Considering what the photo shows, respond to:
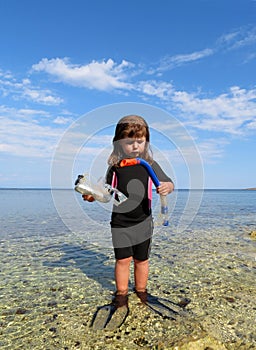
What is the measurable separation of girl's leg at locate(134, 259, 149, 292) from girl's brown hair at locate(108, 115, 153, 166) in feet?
5.11

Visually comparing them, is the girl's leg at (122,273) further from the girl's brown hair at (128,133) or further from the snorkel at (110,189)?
the girl's brown hair at (128,133)

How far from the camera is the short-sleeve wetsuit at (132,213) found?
418 cm

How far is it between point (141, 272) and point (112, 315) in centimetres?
79

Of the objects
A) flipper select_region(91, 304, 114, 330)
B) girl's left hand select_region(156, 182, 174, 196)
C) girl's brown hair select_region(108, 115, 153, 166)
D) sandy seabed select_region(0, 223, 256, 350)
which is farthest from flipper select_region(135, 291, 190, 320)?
girl's brown hair select_region(108, 115, 153, 166)

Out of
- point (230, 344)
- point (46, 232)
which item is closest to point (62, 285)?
point (230, 344)

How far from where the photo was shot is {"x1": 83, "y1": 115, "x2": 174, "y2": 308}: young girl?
4180mm

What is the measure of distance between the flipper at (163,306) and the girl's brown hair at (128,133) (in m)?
2.13

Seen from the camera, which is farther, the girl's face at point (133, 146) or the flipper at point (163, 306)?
the girl's face at point (133, 146)

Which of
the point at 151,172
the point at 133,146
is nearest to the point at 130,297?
the point at 151,172

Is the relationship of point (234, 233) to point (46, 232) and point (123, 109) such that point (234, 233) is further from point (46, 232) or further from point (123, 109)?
point (123, 109)

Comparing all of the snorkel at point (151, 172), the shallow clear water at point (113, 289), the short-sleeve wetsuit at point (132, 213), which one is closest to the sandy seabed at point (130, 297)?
the shallow clear water at point (113, 289)

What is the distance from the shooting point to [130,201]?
167 inches

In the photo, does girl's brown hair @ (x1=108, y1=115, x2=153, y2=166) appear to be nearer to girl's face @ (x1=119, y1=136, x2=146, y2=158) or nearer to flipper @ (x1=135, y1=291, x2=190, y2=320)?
girl's face @ (x1=119, y1=136, x2=146, y2=158)

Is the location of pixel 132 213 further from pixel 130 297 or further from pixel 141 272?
pixel 130 297
